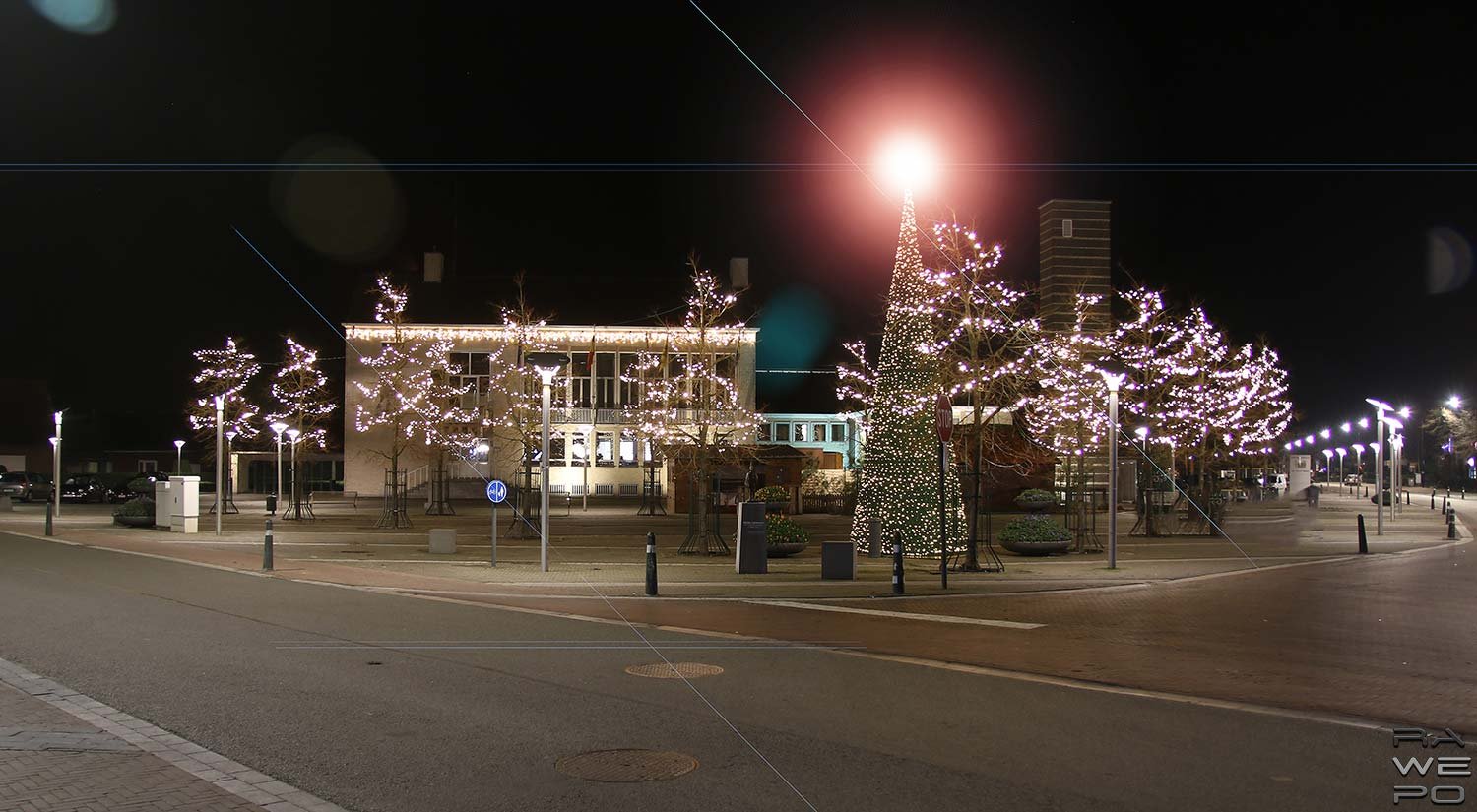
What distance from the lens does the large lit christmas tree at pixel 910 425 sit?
25219mm

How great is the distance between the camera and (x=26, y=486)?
60688mm

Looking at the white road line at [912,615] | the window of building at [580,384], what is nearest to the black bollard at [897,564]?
the white road line at [912,615]

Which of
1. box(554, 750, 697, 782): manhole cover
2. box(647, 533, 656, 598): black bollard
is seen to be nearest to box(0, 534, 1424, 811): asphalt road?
box(554, 750, 697, 782): manhole cover

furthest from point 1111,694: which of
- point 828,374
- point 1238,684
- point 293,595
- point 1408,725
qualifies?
point 828,374

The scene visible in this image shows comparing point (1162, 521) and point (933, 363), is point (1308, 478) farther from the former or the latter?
point (933, 363)

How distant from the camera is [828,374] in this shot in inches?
2763

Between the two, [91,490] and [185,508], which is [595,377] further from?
[185,508]

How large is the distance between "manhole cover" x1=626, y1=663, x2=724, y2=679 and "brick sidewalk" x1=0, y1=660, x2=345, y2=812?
13.8 feet

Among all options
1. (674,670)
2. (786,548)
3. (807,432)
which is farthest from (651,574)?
(807,432)

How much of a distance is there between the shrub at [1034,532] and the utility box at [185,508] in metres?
23.8

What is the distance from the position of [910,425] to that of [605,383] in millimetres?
40130

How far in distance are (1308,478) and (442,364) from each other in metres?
59.7

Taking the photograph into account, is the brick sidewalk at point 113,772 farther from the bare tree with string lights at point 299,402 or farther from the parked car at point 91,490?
the parked car at point 91,490

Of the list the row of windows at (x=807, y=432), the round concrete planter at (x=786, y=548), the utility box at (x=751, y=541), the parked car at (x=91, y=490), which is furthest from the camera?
the row of windows at (x=807, y=432)
